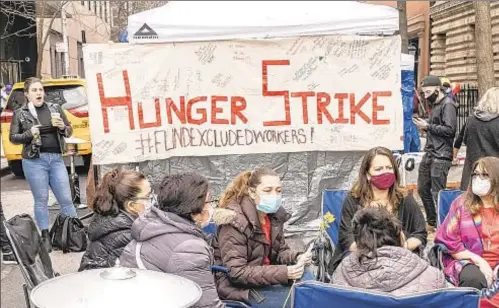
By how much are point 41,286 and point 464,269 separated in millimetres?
2583

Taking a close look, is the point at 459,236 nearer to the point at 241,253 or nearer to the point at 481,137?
the point at 241,253

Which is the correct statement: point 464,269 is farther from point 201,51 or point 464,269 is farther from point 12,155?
point 12,155

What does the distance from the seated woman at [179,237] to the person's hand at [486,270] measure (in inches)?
70.1

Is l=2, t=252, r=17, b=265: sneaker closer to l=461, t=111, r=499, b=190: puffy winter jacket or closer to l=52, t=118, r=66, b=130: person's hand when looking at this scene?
l=52, t=118, r=66, b=130: person's hand

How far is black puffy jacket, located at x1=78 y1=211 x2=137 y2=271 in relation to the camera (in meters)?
3.64

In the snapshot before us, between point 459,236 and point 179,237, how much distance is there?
2.05m

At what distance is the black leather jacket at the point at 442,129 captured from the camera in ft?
22.0

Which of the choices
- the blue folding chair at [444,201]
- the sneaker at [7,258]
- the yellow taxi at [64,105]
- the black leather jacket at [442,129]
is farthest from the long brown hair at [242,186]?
the yellow taxi at [64,105]

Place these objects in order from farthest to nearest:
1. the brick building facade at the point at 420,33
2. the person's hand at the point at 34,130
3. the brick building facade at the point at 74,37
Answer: the brick building facade at the point at 74,37 < the brick building facade at the point at 420,33 < the person's hand at the point at 34,130

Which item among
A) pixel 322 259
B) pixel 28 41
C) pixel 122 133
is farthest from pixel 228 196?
pixel 28 41

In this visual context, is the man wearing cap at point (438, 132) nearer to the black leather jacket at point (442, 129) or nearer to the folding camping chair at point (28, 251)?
the black leather jacket at point (442, 129)

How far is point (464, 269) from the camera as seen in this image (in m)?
3.97

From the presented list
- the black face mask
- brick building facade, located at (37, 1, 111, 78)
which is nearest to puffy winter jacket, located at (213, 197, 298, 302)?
the black face mask

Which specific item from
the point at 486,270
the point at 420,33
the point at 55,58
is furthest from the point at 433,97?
the point at 55,58
